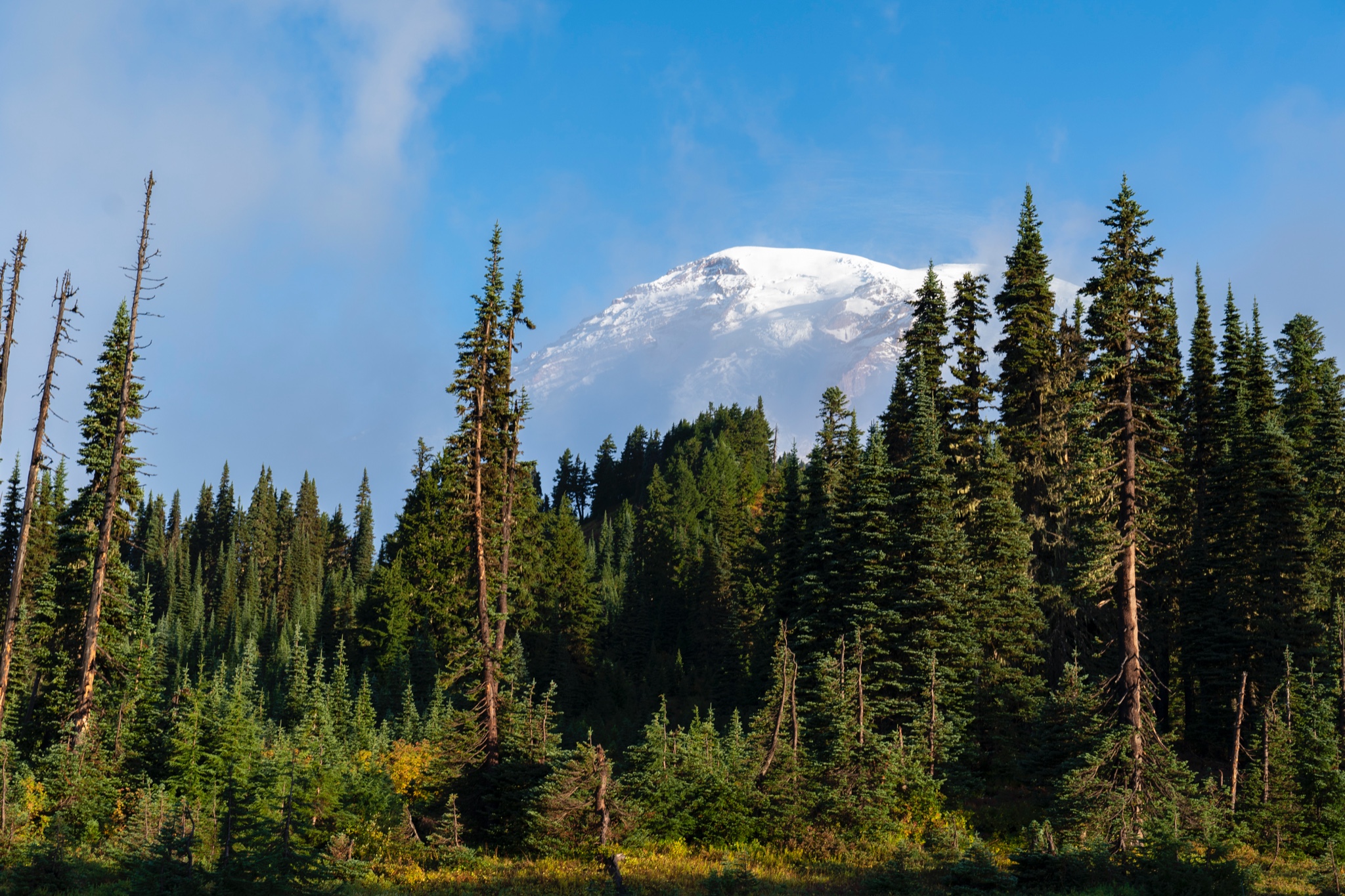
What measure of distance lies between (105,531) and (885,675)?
2787 cm

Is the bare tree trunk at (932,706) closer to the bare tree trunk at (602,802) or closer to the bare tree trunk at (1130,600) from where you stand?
the bare tree trunk at (1130,600)

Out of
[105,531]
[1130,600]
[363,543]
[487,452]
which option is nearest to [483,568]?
[487,452]

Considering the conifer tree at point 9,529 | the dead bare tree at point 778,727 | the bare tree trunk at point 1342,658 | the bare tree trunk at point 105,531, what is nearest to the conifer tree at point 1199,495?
the bare tree trunk at point 1342,658

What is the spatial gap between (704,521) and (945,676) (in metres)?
68.1

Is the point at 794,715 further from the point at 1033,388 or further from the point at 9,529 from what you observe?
the point at 9,529

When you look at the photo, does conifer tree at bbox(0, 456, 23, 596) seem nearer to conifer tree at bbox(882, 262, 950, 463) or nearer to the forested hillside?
the forested hillside

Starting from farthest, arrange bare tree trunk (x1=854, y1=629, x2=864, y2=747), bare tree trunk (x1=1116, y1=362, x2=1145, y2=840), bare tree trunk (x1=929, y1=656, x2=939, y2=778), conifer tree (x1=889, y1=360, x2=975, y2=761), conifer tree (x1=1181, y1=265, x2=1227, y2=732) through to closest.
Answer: conifer tree (x1=1181, y1=265, x2=1227, y2=732) → conifer tree (x1=889, y1=360, x2=975, y2=761) → bare tree trunk (x1=929, y1=656, x2=939, y2=778) → bare tree trunk (x1=854, y1=629, x2=864, y2=747) → bare tree trunk (x1=1116, y1=362, x2=1145, y2=840)

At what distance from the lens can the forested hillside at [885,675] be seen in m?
23.0

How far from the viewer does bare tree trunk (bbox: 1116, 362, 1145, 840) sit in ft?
76.9

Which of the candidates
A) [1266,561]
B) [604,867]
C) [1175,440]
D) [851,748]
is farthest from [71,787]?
[1266,561]

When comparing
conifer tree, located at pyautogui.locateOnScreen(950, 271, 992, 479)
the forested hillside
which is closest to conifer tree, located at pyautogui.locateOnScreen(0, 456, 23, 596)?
the forested hillside

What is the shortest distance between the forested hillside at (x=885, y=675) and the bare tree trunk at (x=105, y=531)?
143 millimetres

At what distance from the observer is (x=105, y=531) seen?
29094 millimetres

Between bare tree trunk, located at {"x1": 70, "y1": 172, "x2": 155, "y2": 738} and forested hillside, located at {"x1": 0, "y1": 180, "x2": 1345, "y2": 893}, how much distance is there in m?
0.14
